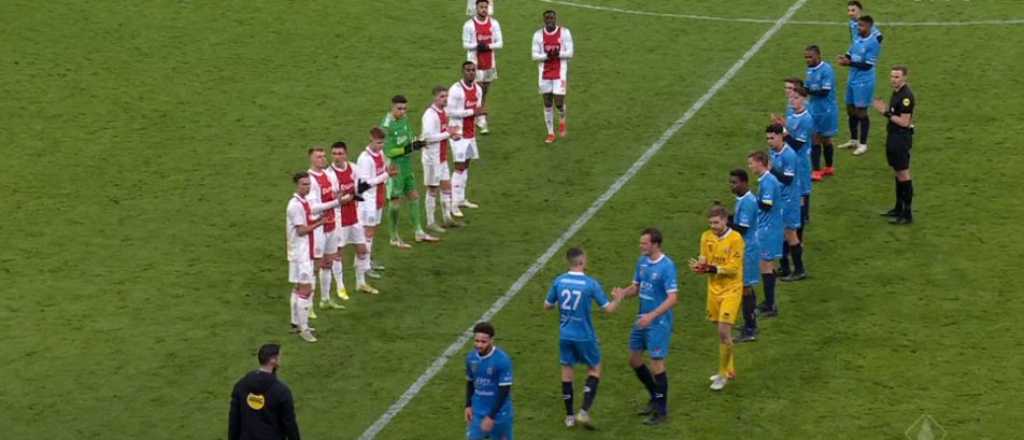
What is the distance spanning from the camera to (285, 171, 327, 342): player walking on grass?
23.8 meters

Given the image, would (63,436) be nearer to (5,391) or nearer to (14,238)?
(5,391)

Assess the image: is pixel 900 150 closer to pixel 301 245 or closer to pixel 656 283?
pixel 656 283

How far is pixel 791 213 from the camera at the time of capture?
82.4 ft

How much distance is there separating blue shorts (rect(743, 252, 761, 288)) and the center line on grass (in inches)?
139

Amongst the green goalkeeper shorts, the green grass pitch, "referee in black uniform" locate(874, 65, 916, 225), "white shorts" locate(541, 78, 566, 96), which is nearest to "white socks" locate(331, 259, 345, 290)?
the green grass pitch

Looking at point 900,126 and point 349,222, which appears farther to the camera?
point 900,126

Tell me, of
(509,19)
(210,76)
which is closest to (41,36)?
(210,76)

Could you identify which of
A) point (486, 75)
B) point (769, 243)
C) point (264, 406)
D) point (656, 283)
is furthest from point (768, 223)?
point (486, 75)

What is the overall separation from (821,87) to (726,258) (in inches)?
296

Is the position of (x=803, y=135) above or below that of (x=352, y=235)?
above

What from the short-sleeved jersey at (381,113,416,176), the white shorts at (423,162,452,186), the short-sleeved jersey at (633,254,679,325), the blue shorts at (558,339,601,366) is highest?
the short-sleeved jersey at (381,113,416,176)

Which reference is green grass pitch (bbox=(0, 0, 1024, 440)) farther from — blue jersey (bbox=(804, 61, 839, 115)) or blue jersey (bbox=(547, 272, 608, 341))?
blue jersey (bbox=(547, 272, 608, 341))

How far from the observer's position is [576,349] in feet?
69.8

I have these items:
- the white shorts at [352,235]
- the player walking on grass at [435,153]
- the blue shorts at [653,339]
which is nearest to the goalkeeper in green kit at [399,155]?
the player walking on grass at [435,153]
